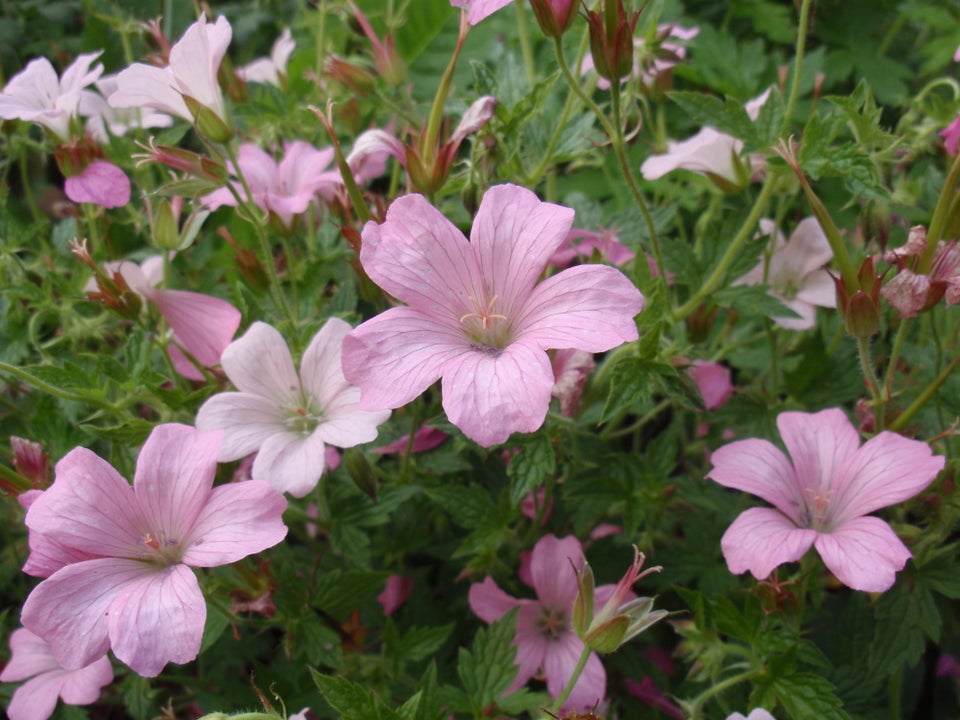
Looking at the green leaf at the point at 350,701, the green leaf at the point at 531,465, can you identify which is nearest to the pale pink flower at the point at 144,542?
the green leaf at the point at 350,701

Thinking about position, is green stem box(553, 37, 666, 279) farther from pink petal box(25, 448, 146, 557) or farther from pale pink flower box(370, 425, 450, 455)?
pink petal box(25, 448, 146, 557)

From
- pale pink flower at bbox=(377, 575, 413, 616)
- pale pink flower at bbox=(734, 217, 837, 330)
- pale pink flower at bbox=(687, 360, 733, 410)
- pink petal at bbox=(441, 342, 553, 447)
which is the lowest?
pale pink flower at bbox=(377, 575, 413, 616)

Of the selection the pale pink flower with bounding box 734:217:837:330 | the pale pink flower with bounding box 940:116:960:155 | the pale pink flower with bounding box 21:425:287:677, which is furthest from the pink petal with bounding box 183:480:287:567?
the pale pink flower with bounding box 940:116:960:155

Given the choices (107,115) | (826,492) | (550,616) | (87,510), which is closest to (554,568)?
(550,616)

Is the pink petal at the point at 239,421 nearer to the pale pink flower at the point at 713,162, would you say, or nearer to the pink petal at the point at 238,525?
→ the pink petal at the point at 238,525

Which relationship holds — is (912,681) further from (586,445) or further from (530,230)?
(530,230)

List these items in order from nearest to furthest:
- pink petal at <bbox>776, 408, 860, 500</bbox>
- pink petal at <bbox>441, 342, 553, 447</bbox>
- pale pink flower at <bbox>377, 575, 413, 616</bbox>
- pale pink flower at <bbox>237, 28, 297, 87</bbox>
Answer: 1. pink petal at <bbox>441, 342, 553, 447</bbox>
2. pink petal at <bbox>776, 408, 860, 500</bbox>
3. pale pink flower at <bbox>377, 575, 413, 616</bbox>
4. pale pink flower at <bbox>237, 28, 297, 87</bbox>
